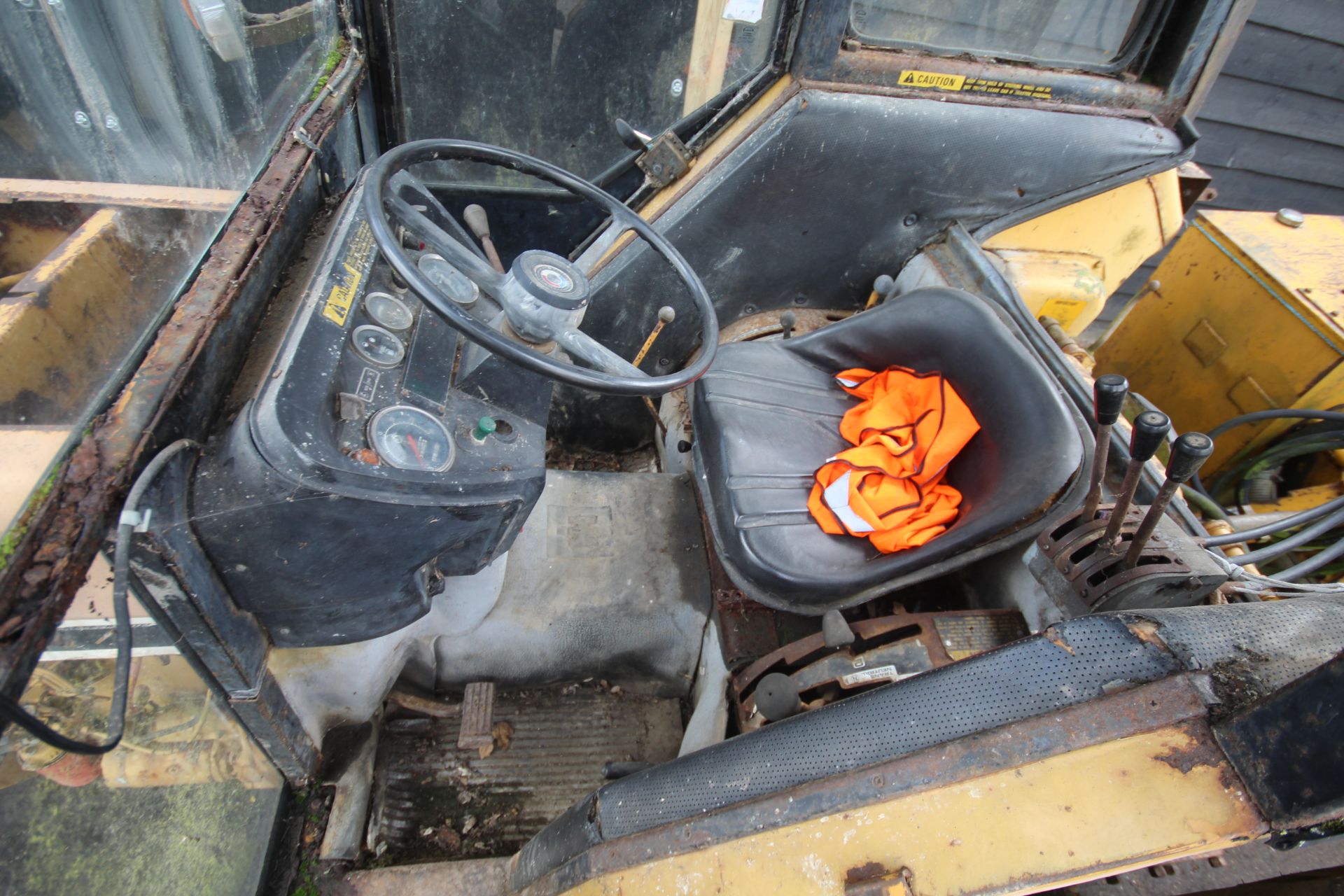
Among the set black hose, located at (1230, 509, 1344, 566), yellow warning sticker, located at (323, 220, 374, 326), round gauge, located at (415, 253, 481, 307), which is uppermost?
yellow warning sticker, located at (323, 220, 374, 326)

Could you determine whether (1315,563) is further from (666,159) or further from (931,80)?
(666,159)

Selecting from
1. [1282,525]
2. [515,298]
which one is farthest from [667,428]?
[1282,525]

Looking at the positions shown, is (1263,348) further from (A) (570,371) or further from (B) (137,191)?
(B) (137,191)

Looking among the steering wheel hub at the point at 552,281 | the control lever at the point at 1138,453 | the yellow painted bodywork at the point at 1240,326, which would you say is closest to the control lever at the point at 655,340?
the steering wheel hub at the point at 552,281

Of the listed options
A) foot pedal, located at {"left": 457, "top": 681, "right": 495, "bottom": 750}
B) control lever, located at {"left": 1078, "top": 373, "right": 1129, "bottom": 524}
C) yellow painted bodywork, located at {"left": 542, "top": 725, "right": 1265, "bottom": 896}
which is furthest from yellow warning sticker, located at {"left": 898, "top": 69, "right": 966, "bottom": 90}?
foot pedal, located at {"left": 457, "top": 681, "right": 495, "bottom": 750}

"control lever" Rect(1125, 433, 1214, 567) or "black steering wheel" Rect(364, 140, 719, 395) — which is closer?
"control lever" Rect(1125, 433, 1214, 567)

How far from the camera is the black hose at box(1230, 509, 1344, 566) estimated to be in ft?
4.58

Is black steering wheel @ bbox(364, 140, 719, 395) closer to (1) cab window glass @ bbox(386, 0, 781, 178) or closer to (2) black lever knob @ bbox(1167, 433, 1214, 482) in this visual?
(2) black lever knob @ bbox(1167, 433, 1214, 482)

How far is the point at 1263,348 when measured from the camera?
7.07 feet

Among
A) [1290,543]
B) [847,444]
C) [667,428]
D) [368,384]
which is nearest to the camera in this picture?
[368,384]

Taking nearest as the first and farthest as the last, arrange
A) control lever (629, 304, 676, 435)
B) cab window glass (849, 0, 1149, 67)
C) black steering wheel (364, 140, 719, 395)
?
black steering wheel (364, 140, 719, 395), control lever (629, 304, 676, 435), cab window glass (849, 0, 1149, 67)

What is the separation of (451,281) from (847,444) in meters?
0.94

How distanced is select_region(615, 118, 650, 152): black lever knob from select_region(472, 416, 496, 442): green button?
1.09 metres

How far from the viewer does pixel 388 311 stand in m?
1.33
